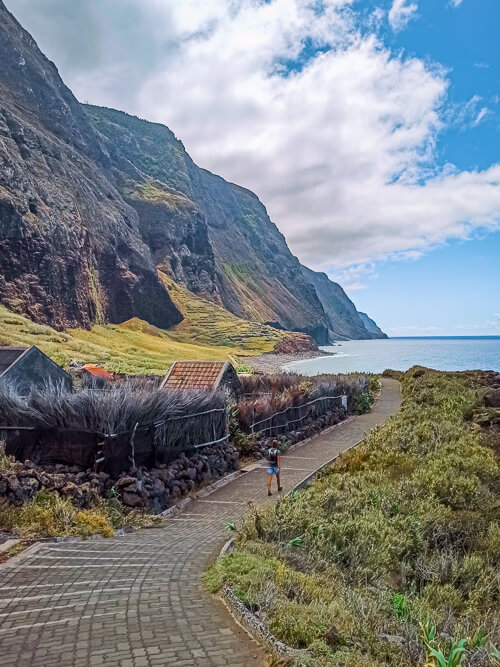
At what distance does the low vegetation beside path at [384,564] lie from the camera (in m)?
4.70

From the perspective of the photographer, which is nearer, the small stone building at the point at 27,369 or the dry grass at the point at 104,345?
the small stone building at the point at 27,369

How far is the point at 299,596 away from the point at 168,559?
7.74 ft

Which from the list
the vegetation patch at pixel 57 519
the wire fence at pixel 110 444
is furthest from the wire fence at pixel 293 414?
the vegetation patch at pixel 57 519

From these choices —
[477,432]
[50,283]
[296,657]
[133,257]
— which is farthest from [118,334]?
[296,657]

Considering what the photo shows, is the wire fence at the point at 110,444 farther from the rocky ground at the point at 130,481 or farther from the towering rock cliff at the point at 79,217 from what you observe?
the towering rock cliff at the point at 79,217

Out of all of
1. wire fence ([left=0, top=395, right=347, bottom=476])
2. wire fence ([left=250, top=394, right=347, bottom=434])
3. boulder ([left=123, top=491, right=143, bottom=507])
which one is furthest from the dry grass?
boulder ([left=123, top=491, right=143, bottom=507])

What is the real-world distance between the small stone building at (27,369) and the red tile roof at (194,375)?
407 centimetres

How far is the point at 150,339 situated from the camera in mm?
75750

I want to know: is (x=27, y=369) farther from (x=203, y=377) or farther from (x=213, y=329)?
(x=213, y=329)

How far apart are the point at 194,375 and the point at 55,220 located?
5664cm

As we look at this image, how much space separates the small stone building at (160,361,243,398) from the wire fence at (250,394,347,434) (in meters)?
1.90

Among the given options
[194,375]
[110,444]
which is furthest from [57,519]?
[194,375]

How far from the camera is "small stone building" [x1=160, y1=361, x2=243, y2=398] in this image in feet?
63.5

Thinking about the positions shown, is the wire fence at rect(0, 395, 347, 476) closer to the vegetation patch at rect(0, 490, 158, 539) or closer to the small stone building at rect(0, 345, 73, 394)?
the vegetation patch at rect(0, 490, 158, 539)
